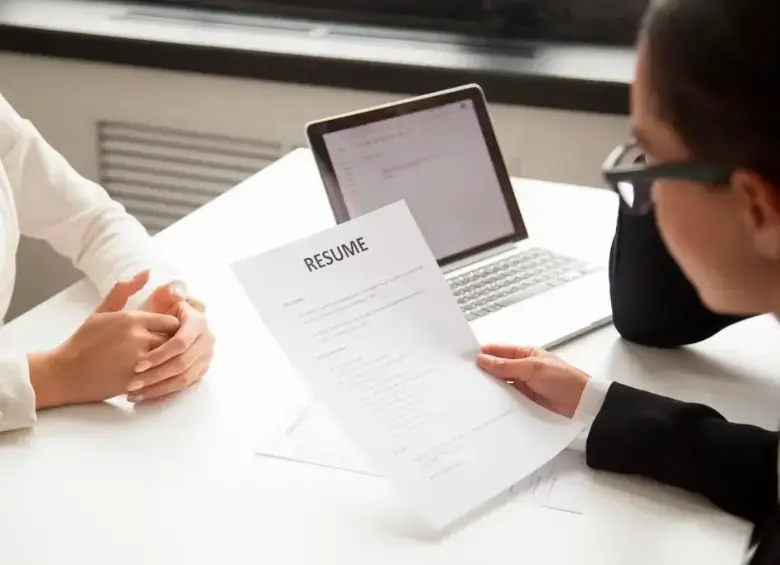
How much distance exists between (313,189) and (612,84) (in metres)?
0.55

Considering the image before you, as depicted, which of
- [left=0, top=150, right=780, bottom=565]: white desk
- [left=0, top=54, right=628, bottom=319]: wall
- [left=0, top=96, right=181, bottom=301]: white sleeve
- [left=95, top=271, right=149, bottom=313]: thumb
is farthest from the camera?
[left=0, top=54, right=628, bottom=319]: wall

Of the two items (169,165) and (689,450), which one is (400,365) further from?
(169,165)

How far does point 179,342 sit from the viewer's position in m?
1.00

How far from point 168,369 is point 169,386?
0.06 feet

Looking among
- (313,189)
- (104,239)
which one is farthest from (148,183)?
(104,239)

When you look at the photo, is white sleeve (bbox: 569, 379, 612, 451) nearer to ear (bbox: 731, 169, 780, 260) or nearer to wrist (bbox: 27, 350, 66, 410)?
ear (bbox: 731, 169, 780, 260)

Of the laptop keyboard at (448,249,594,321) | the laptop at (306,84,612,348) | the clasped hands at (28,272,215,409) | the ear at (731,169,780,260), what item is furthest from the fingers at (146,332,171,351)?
the ear at (731,169,780,260)

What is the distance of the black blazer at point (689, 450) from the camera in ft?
2.78

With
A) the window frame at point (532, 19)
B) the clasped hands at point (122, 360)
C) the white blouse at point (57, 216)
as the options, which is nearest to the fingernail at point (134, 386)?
the clasped hands at point (122, 360)

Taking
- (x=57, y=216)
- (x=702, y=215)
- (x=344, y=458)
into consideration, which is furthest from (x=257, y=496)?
(x=57, y=216)

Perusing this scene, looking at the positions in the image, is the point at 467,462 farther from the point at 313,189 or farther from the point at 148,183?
the point at 148,183

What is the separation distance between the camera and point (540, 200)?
1.56 meters

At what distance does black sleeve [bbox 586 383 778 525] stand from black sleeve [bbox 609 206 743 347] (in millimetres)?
190

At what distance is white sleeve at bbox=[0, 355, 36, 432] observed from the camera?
0.93 metres
